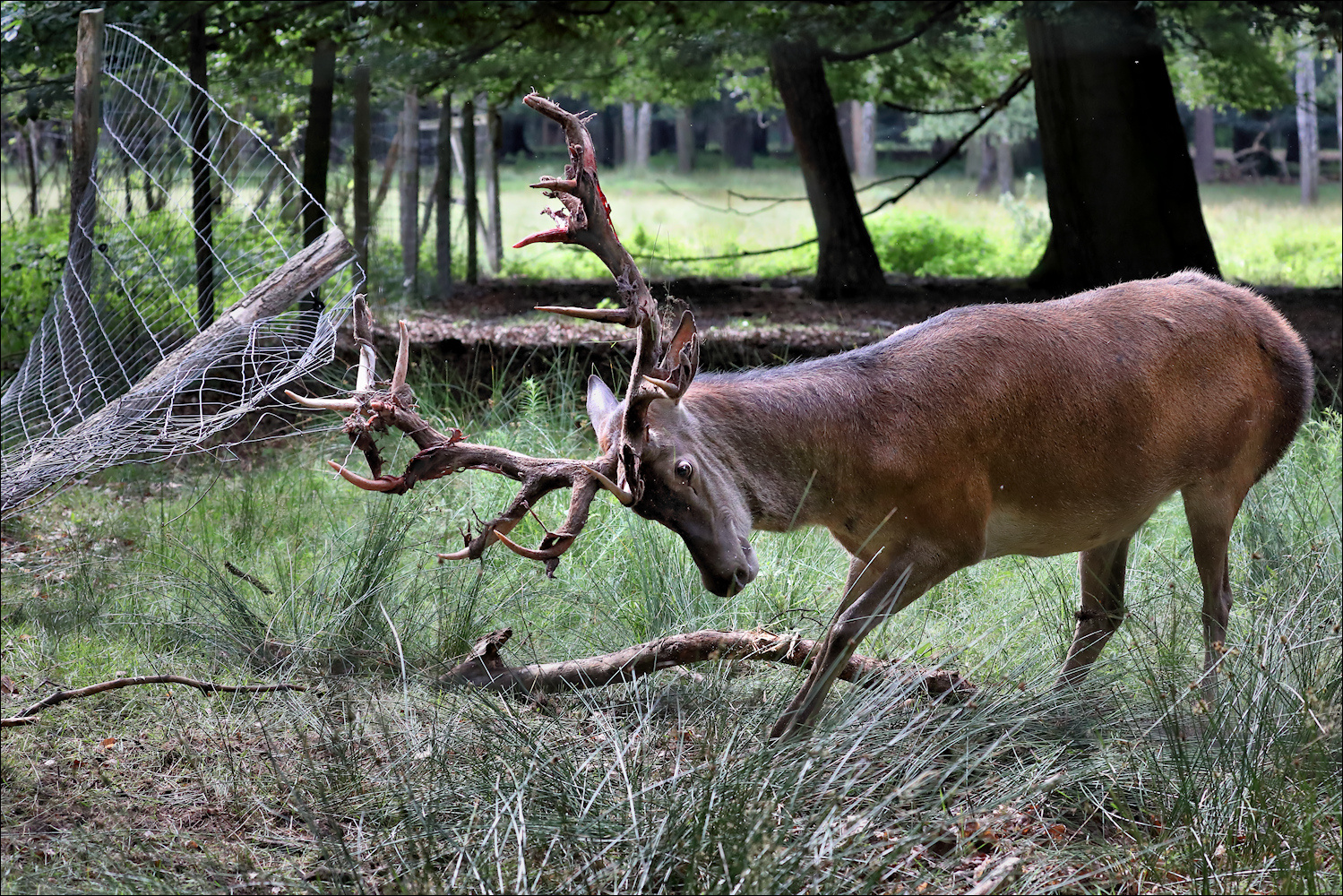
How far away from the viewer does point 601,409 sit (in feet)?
11.9

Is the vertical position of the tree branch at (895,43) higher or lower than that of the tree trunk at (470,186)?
higher

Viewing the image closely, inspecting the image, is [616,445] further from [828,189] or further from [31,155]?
Result: [31,155]

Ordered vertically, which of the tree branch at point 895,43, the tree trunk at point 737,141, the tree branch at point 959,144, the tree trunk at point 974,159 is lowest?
the tree branch at point 959,144

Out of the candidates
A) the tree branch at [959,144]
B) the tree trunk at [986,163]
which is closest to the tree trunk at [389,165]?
the tree branch at [959,144]

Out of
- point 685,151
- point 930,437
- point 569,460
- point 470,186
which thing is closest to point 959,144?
point 470,186

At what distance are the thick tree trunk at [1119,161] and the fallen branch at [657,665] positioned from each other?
526 cm

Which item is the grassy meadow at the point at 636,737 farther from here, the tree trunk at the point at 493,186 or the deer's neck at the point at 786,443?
the tree trunk at the point at 493,186

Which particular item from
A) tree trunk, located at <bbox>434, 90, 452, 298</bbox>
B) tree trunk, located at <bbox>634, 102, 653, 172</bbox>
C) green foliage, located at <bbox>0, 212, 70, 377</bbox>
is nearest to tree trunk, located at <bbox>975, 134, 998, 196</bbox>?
tree trunk, located at <bbox>634, 102, 653, 172</bbox>

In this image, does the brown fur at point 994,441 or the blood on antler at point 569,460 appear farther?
the brown fur at point 994,441

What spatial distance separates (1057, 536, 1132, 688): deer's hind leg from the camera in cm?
409

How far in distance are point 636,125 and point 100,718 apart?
1346 inches

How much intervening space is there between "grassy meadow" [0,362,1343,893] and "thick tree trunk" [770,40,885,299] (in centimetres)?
523

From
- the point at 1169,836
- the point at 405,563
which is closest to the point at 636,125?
the point at 405,563

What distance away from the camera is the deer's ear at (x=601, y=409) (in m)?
3.43
